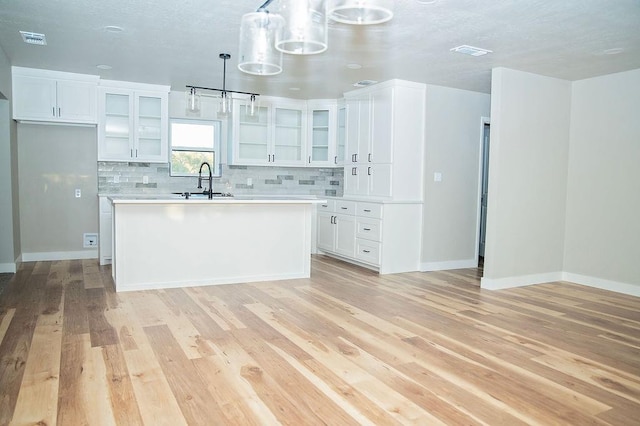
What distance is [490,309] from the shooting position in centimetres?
429

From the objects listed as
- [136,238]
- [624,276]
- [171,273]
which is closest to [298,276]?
[171,273]

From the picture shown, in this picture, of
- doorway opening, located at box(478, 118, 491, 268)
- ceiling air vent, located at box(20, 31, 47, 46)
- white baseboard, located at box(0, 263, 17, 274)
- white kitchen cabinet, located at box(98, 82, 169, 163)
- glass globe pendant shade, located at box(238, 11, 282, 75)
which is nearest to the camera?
glass globe pendant shade, located at box(238, 11, 282, 75)

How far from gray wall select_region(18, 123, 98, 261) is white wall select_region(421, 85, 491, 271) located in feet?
14.9

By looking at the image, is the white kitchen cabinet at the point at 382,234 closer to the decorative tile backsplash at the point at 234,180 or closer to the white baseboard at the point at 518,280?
the white baseboard at the point at 518,280

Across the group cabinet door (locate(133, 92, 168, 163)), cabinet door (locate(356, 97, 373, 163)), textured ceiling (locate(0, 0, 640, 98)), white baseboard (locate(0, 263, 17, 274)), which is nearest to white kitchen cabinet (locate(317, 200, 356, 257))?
cabinet door (locate(356, 97, 373, 163))

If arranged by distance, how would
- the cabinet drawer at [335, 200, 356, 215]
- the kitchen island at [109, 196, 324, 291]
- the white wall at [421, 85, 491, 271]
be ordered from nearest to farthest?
the kitchen island at [109, 196, 324, 291]
the white wall at [421, 85, 491, 271]
the cabinet drawer at [335, 200, 356, 215]

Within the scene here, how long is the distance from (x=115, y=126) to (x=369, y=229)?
3.61 meters

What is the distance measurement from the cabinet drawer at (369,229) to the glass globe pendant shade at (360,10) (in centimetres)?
377

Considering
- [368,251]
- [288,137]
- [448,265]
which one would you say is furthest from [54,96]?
[448,265]

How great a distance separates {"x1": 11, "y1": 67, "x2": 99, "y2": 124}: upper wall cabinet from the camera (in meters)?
5.62

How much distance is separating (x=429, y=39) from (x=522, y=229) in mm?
2514

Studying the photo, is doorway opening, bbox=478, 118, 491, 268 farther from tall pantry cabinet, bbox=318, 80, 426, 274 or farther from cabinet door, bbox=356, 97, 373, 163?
cabinet door, bbox=356, 97, 373, 163

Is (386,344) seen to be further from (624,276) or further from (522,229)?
(624,276)

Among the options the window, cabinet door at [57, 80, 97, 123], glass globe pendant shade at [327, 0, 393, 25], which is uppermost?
cabinet door at [57, 80, 97, 123]
